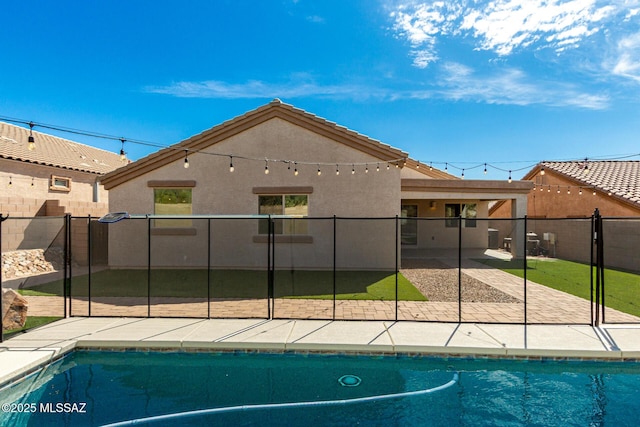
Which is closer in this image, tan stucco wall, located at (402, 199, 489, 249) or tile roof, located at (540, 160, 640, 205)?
tile roof, located at (540, 160, 640, 205)

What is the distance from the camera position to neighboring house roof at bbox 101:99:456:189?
39.1 ft

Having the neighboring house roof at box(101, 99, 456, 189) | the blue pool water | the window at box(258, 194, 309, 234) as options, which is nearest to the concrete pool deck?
the blue pool water

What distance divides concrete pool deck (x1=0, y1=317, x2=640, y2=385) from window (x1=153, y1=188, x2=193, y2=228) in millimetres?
6333

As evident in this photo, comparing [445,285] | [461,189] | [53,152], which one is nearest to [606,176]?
[461,189]

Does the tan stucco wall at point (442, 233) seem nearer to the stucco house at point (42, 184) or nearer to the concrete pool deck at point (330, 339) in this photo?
Result: the concrete pool deck at point (330, 339)

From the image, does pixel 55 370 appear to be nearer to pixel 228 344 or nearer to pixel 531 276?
pixel 228 344

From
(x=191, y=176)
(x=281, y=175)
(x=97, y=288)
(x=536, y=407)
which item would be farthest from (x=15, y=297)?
(x=536, y=407)

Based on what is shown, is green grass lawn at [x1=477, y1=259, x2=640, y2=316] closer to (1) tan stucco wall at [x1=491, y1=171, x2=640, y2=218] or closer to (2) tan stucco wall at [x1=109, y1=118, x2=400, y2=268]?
(1) tan stucco wall at [x1=491, y1=171, x2=640, y2=218]

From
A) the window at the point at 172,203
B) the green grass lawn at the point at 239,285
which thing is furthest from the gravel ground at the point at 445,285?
the window at the point at 172,203

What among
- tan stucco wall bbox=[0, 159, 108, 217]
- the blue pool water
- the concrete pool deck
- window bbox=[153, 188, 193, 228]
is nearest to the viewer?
the blue pool water

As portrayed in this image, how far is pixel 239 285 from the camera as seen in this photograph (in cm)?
1029

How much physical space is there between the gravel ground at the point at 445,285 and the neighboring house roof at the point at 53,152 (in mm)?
19577

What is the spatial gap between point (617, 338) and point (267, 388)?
642cm

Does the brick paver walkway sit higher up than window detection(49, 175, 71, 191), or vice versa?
window detection(49, 175, 71, 191)
